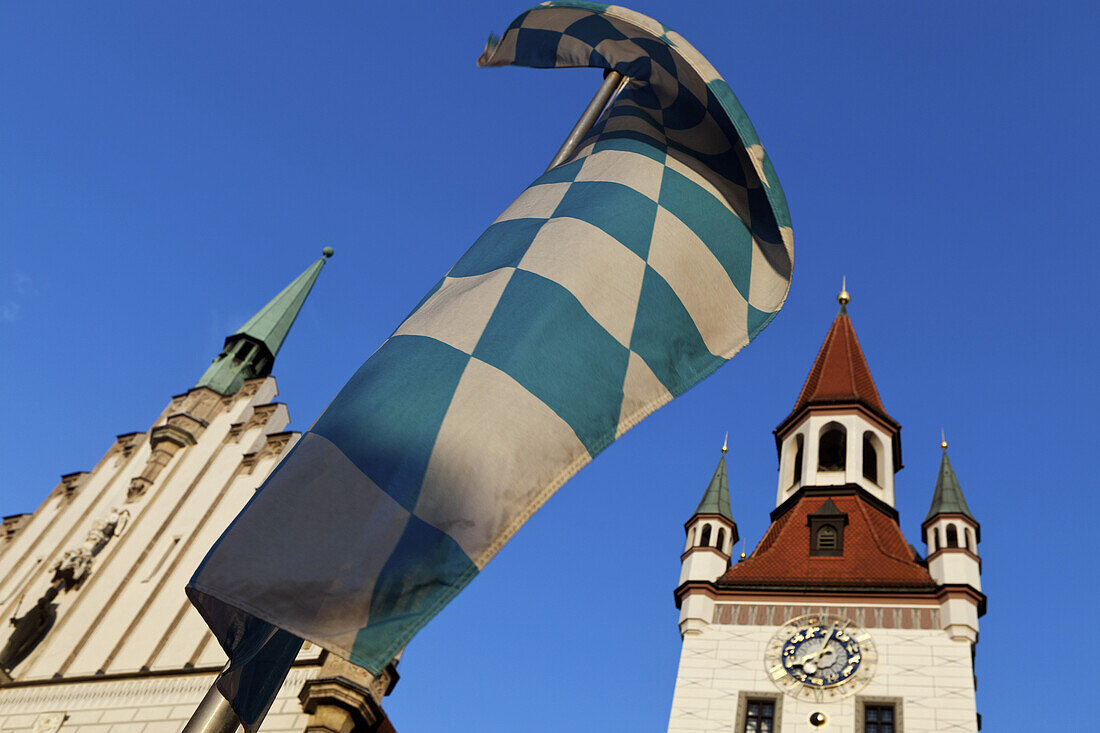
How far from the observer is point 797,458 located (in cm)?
2978

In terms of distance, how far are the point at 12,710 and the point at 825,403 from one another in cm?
2218

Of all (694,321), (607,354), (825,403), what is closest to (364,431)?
(607,354)

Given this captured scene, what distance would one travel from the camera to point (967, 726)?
64.8 feet

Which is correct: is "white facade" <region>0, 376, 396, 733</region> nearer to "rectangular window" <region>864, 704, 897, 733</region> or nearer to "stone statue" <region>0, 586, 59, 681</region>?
"stone statue" <region>0, 586, 59, 681</region>

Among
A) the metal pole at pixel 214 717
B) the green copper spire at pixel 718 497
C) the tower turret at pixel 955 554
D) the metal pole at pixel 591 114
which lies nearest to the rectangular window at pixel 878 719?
the tower turret at pixel 955 554

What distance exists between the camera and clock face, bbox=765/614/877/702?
2106cm

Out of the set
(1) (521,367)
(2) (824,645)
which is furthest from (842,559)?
(1) (521,367)

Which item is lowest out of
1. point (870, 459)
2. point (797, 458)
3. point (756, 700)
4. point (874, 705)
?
point (756, 700)

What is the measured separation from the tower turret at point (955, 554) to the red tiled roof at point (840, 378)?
3.82 metres

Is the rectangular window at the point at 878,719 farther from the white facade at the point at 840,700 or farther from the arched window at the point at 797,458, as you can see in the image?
the arched window at the point at 797,458

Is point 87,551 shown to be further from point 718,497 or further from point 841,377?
point 841,377

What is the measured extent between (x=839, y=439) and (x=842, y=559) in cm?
609

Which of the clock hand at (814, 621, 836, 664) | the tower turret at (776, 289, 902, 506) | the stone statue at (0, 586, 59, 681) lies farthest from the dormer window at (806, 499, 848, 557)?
the stone statue at (0, 586, 59, 681)

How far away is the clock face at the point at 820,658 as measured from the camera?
829 inches
